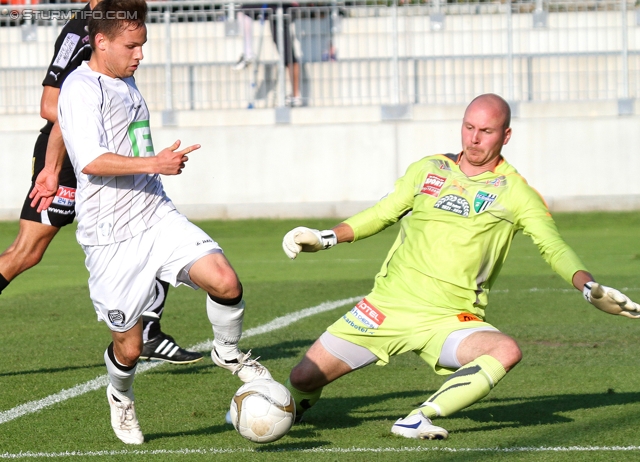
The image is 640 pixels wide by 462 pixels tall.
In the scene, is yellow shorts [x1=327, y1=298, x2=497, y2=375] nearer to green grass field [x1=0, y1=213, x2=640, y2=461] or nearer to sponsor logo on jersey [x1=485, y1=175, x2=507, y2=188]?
green grass field [x1=0, y1=213, x2=640, y2=461]

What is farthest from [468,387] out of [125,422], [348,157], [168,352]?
[348,157]

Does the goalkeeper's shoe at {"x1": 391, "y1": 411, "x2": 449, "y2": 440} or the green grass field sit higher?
the goalkeeper's shoe at {"x1": 391, "y1": 411, "x2": 449, "y2": 440}

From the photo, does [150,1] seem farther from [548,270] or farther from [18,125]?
[548,270]

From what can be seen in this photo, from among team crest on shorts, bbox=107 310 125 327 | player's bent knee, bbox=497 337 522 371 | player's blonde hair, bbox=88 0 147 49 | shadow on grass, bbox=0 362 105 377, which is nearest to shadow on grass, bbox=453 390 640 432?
player's bent knee, bbox=497 337 522 371

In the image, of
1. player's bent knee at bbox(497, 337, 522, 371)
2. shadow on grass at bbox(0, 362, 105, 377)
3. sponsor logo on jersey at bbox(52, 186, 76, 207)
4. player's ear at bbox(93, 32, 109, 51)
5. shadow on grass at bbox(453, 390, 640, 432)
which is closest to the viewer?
player's bent knee at bbox(497, 337, 522, 371)

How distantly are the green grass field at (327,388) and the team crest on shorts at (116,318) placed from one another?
0.57 metres

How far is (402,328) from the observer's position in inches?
205

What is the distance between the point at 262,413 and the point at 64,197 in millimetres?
2568

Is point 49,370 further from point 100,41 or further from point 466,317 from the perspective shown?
point 466,317

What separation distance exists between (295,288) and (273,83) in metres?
7.42

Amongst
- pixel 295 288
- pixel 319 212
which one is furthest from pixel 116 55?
pixel 319 212

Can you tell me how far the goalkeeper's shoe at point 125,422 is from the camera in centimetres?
504

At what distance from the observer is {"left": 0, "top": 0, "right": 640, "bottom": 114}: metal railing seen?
1694 cm

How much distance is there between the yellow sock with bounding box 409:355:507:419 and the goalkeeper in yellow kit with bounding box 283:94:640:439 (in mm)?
47
